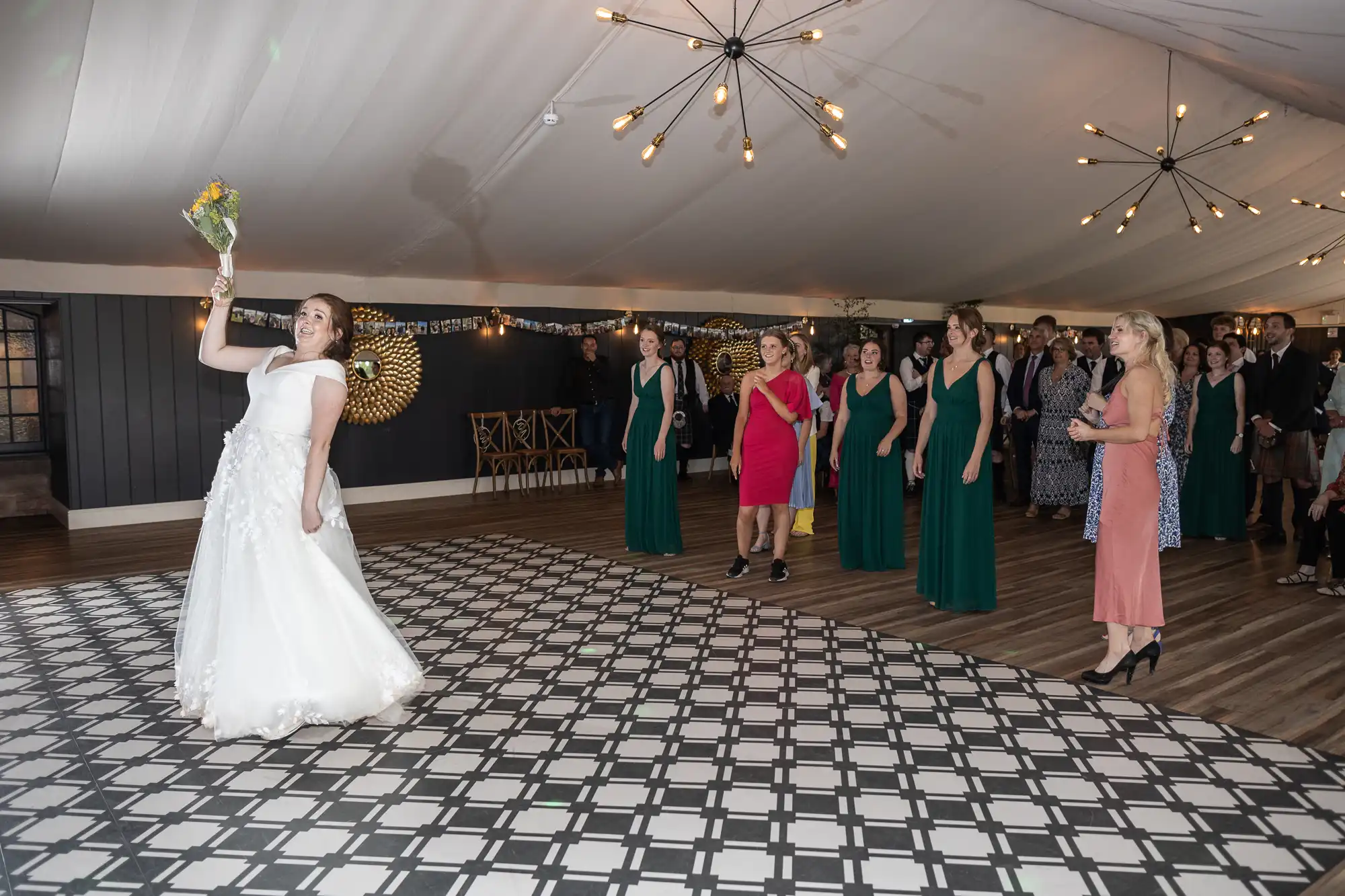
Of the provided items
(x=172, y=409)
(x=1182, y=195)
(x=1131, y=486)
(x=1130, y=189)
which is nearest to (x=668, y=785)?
(x=1131, y=486)

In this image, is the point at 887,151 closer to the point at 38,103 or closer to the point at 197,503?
the point at 38,103

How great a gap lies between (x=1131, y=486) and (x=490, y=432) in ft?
27.5

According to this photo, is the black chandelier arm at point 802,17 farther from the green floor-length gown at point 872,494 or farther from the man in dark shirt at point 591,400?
the man in dark shirt at point 591,400

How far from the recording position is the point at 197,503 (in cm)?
955

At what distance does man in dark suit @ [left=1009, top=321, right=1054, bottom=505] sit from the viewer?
852 centimetres

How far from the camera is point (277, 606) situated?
3.46 metres

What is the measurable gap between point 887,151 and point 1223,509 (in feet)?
13.4

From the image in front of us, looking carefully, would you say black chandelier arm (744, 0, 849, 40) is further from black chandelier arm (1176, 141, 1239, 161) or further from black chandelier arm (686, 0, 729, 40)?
black chandelier arm (1176, 141, 1239, 161)

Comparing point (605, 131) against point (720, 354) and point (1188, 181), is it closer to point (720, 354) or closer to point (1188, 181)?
point (720, 354)

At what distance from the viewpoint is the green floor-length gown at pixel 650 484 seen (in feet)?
22.4

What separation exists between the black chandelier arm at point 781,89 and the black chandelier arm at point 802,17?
0.60 ft

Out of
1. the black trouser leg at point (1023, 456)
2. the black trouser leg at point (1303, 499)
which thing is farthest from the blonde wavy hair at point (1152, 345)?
the black trouser leg at point (1023, 456)

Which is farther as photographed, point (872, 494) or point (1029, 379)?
point (1029, 379)

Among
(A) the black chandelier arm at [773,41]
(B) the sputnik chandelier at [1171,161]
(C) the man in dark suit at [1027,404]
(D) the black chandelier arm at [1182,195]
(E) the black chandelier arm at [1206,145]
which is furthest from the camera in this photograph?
(D) the black chandelier arm at [1182,195]
